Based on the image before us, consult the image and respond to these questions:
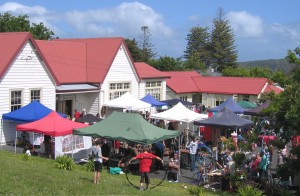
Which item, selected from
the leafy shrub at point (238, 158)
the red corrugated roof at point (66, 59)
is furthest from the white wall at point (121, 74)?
the leafy shrub at point (238, 158)

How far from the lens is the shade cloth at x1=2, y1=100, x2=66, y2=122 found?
79.2 ft

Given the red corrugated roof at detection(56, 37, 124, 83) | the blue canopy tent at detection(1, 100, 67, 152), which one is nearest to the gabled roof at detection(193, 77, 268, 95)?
the red corrugated roof at detection(56, 37, 124, 83)

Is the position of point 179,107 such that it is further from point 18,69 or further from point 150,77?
point 150,77

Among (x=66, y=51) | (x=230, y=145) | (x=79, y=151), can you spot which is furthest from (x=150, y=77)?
(x=230, y=145)

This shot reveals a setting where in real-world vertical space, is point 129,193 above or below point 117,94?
below

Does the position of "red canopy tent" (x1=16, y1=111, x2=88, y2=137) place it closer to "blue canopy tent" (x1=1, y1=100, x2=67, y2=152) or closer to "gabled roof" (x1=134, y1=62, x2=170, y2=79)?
"blue canopy tent" (x1=1, y1=100, x2=67, y2=152)

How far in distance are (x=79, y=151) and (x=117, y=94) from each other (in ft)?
46.1

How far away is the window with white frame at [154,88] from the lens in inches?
1551

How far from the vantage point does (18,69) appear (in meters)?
26.6

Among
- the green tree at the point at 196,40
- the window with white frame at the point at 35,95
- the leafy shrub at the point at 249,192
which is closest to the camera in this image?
the leafy shrub at the point at 249,192

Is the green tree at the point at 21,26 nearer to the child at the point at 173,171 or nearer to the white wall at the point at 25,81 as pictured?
the white wall at the point at 25,81

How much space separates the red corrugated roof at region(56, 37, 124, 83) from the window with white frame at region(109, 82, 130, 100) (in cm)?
156

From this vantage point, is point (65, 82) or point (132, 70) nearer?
point (65, 82)

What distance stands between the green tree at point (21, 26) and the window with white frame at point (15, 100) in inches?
1026
